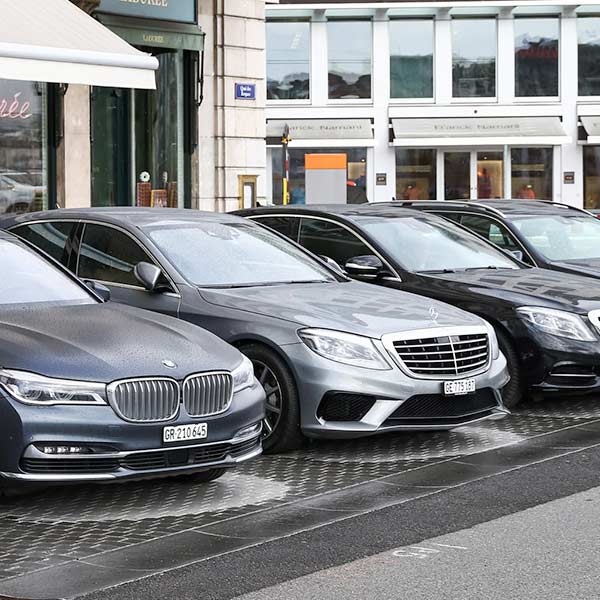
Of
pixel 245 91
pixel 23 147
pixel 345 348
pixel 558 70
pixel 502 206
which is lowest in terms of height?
pixel 345 348

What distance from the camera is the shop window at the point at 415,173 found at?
1743 inches

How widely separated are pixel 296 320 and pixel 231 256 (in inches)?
52.5

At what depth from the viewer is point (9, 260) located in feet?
29.5

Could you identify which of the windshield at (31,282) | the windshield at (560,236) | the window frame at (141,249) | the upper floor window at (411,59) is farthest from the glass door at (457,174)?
the windshield at (31,282)

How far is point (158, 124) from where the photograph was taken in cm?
2198

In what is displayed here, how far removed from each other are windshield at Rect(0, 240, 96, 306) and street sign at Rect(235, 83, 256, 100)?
14.0 m

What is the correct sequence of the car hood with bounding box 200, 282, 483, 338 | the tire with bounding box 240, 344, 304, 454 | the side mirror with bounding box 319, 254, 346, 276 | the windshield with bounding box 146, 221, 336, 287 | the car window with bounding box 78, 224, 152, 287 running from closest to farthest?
1. the tire with bounding box 240, 344, 304, 454
2. the car hood with bounding box 200, 282, 483, 338
3. the windshield with bounding box 146, 221, 336, 287
4. the car window with bounding box 78, 224, 152, 287
5. the side mirror with bounding box 319, 254, 346, 276

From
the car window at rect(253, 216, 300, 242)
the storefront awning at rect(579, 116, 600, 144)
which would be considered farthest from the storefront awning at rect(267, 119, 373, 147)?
the car window at rect(253, 216, 300, 242)

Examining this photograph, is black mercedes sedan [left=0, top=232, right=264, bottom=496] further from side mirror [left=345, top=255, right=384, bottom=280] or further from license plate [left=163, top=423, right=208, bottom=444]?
side mirror [left=345, top=255, right=384, bottom=280]

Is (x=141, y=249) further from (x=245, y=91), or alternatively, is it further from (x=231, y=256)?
(x=245, y=91)

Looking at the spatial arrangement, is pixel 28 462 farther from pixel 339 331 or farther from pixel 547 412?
pixel 547 412

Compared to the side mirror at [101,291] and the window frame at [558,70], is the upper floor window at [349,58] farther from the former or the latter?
the side mirror at [101,291]

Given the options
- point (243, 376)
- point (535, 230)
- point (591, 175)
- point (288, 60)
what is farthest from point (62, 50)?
point (591, 175)

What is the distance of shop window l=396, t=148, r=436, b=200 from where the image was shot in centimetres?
4428
